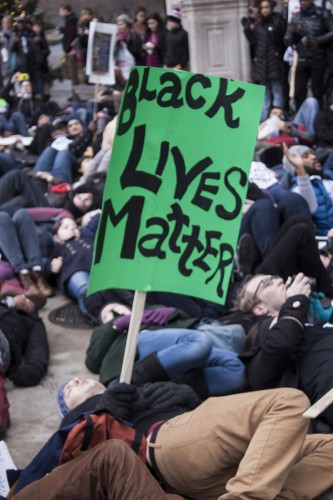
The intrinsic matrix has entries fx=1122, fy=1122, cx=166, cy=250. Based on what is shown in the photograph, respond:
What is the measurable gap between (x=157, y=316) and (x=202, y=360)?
0.74 metres

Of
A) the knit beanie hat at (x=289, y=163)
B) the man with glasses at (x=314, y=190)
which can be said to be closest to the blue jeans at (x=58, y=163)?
the knit beanie hat at (x=289, y=163)

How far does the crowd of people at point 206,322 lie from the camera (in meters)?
4.74

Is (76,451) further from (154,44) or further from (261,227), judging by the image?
(154,44)

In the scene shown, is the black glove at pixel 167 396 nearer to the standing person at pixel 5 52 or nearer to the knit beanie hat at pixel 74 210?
the knit beanie hat at pixel 74 210

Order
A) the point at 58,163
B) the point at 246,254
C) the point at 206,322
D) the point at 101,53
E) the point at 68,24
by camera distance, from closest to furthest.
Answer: the point at 206,322
the point at 246,254
the point at 58,163
the point at 101,53
the point at 68,24

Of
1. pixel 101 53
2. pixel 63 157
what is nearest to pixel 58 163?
pixel 63 157

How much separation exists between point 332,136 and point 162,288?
22.9ft

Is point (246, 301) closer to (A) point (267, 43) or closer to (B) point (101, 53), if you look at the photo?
(A) point (267, 43)

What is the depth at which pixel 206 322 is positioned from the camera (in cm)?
729

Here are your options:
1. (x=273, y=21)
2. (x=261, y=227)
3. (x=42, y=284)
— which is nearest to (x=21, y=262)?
(x=42, y=284)

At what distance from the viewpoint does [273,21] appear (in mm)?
14320

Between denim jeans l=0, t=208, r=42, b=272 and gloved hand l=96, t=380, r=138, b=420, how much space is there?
4153 millimetres

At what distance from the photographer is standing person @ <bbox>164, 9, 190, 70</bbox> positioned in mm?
15812

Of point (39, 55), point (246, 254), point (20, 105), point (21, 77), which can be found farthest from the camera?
point (39, 55)
